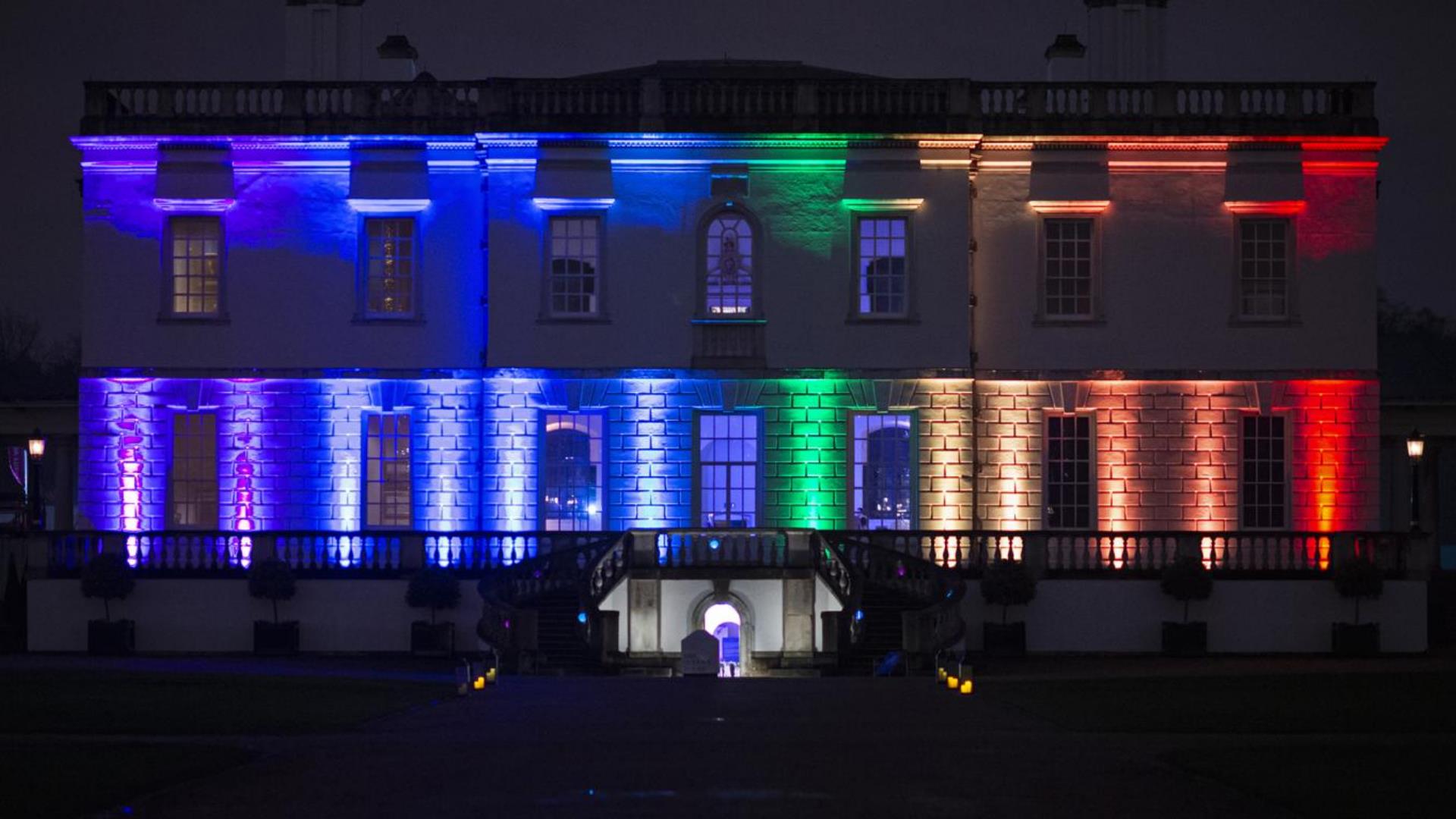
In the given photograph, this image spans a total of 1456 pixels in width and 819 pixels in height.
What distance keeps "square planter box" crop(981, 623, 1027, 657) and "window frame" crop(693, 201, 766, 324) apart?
7.99 metres

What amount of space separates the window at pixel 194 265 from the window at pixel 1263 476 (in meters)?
21.0

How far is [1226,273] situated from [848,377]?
798 cm

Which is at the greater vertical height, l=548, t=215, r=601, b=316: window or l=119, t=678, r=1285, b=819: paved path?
l=548, t=215, r=601, b=316: window

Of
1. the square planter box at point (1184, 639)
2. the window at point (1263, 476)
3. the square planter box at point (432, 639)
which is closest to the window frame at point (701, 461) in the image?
the square planter box at point (432, 639)

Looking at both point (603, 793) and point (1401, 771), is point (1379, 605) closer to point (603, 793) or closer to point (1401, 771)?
point (1401, 771)

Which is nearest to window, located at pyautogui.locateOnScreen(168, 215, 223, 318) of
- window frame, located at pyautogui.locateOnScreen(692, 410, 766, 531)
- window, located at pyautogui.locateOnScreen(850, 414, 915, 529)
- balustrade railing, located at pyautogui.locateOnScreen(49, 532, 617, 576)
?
balustrade railing, located at pyautogui.locateOnScreen(49, 532, 617, 576)

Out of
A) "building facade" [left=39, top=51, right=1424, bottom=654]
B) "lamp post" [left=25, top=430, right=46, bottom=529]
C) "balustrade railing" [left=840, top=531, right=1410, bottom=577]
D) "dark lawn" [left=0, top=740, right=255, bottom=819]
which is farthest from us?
"lamp post" [left=25, top=430, right=46, bottom=529]

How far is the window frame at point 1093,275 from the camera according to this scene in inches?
1804

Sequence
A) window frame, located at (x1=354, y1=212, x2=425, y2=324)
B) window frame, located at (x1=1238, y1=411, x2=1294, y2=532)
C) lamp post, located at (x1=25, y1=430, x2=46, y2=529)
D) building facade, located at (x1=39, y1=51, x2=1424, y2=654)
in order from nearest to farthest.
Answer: building facade, located at (x1=39, y1=51, x2=1424, y2=654) → window frame, located at (x1=1238, y1=411, x2=1294, y2=532) → window frame, located at (x1=354, y1=212, x2=425, y2=324) → lamp post, located at (x1=25, y1=430, x2=46, y2=529)

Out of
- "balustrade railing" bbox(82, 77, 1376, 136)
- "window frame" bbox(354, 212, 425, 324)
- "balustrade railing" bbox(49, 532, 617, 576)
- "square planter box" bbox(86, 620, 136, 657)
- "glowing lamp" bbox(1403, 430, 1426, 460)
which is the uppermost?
"balustrade railing" bbox(82, 77, 1376, 136)

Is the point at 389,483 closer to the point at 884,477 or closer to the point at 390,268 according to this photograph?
the point at 390,268

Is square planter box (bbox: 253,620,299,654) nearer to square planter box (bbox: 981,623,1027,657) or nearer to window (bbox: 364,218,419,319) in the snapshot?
window (bbox: 364,218,419,319)

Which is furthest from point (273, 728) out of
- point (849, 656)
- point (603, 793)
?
point (849, 656)

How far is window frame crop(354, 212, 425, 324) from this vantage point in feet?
150
